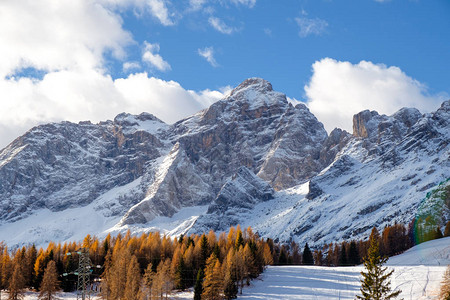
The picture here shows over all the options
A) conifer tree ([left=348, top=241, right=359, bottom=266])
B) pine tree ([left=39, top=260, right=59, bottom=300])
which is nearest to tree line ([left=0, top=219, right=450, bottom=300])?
pine tree ([left=39, top=260, right=59, bottom=300])

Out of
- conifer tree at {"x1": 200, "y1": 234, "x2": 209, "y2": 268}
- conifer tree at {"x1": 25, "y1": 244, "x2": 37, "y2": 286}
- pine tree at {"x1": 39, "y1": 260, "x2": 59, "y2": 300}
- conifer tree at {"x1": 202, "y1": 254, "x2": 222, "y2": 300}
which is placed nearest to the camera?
conifer tree at {"x1": 202, "y1": 254, "x2": 222, "y2": 300}

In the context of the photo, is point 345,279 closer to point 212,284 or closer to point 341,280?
point 341,280

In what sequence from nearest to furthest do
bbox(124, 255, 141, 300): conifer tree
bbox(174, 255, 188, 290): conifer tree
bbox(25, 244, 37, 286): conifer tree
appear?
bbox(124, 255, 141, 300): conifer tree
bbox(174, 255, 188, 290): conifer tree
bbox(25, 244, 37, 286): conifer tree

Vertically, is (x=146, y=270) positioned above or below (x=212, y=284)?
above

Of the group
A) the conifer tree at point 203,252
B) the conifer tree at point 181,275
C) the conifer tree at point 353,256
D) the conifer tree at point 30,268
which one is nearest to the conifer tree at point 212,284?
the conifer tree at point 181,275

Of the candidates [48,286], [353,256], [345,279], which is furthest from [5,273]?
[353,256]

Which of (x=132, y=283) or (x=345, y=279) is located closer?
(x=132, y=283)

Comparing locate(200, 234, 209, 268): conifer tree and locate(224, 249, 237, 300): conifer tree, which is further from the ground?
locate(200, 234, 209, 268): conifer tree

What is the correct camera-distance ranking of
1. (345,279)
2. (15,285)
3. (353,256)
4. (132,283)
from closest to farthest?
1. (132,283)
2. (15,285)
3. (345,279)
4. (353,256)

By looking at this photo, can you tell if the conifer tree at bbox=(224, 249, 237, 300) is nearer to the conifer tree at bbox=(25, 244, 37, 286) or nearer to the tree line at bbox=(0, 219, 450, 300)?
the tree line at bbox=(0, 219, 450, 300)

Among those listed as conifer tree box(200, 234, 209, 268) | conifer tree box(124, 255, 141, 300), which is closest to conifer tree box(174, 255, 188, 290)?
conifer tree box(200, 234, 209, 268)

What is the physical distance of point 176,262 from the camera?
4198 inches

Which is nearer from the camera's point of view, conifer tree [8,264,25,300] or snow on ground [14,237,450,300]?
snow on ground [14,237,450,300]

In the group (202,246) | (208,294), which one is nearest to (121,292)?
(208,294)
